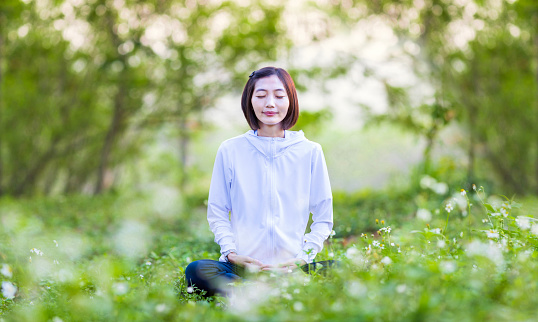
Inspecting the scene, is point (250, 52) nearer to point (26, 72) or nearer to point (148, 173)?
point (26, 72)

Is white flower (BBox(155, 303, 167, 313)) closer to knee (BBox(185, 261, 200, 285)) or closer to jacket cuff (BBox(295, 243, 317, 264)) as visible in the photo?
knee (BBox(185, 261, 200, 285))

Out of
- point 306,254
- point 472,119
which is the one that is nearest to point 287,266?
point 306,254

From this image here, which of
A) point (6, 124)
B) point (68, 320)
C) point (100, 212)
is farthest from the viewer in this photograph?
point (6, 124)

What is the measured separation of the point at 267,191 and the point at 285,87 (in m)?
0.59

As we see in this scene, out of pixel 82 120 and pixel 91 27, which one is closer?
pixel 91 27

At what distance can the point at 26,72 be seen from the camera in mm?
9180

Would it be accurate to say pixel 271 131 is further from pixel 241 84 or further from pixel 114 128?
pixel 114 128

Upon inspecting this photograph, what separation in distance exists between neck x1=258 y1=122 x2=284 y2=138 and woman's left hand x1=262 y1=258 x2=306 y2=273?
73 centimetres

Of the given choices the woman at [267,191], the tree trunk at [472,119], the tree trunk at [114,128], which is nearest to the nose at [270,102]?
the woman at [267,191]

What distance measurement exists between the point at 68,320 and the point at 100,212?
5.26 metres

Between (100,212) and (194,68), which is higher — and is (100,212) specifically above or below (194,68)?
below

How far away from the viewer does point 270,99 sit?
2.71 metres

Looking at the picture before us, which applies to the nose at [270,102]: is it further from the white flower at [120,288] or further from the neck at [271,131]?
the white flower at [120,288]

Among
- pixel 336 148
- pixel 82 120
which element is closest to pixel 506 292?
pixel 82 120
